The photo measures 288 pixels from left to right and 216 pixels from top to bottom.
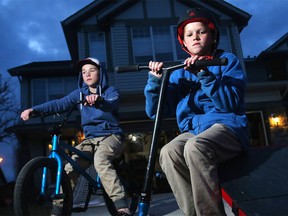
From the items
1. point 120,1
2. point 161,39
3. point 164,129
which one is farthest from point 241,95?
point 120,1

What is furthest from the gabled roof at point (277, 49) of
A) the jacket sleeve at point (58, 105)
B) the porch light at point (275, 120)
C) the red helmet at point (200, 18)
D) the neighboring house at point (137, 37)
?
the red helmet at point (200, 18)

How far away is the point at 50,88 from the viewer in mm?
14398

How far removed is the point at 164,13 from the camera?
1200 centimetres

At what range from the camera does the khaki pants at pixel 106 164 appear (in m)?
3.03

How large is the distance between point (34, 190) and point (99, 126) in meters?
1.08

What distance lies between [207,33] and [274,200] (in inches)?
49.8

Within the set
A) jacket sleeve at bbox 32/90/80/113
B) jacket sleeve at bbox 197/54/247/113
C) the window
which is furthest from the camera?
the window

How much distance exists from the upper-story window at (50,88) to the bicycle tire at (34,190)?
1191 cm

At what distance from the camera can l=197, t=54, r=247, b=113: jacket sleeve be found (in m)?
1.77

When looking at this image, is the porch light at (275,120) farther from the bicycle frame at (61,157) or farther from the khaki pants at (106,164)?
the bicycle frame at (61,157)

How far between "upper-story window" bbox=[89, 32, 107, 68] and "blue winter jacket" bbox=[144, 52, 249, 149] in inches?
372

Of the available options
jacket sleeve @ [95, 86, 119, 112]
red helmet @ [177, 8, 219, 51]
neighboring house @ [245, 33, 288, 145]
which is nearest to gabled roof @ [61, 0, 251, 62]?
neighboring house @ [245, 33, 288, 145]

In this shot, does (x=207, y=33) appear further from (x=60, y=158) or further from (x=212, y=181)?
(x=60, y=158)

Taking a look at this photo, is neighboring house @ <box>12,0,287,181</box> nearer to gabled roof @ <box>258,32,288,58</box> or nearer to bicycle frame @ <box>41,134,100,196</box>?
gabled roof @ <box>258,32,288,58</box>
